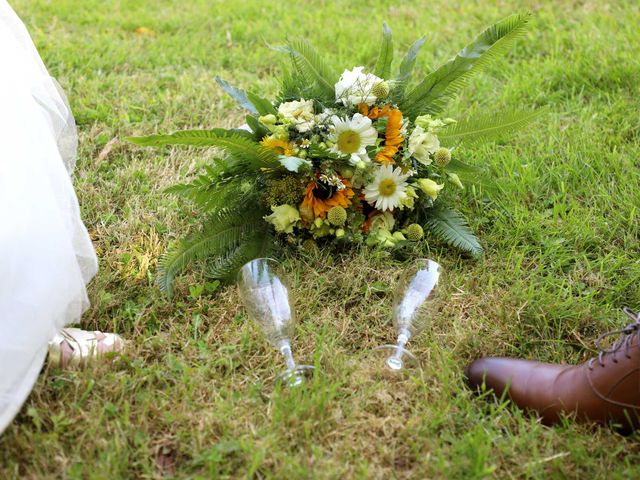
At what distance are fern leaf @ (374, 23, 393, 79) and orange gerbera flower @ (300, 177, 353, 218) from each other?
472mm

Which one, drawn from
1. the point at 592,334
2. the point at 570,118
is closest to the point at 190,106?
the point at 570,118

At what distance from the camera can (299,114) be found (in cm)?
205

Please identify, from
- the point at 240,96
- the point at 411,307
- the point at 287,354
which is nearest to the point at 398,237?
the point at 411,307

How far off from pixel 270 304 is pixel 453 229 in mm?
705

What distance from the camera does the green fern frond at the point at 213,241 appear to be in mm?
1999

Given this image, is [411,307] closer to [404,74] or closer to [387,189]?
[387,189]

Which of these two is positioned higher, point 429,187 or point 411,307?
point 429,187

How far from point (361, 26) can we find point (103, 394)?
8.54 ft

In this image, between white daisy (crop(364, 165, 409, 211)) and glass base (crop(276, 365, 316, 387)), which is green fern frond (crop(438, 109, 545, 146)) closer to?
white daisy (crop(364, 165, 409, 211))

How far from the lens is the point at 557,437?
5.13ft

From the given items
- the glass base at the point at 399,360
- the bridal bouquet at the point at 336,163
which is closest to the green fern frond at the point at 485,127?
the bridal bouquet at the point at 336,163

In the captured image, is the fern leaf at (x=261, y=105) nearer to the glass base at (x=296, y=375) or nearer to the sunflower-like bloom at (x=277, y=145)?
the sunflower-like bloom at (x=277, y=145)

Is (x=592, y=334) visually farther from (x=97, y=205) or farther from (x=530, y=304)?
(x=97, y=205)

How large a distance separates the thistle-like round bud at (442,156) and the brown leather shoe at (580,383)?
2.20ft
